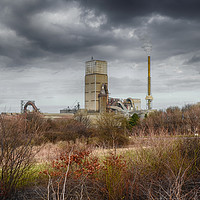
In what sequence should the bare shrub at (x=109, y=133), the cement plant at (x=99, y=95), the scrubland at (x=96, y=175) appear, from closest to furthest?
the scrubland at (x=96, y=175)
the bare shrub at (x=109, y=133)
the cement plant at (x=99, y=95)

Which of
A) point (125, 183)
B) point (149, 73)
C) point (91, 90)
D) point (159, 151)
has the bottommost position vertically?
point (125, 183)

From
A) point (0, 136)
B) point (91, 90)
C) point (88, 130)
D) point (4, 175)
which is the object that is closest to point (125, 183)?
point (4, 175)

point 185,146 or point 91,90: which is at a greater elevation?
point 91,90

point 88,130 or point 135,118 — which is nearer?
point 88,130

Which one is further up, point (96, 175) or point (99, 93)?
point (99, 93)

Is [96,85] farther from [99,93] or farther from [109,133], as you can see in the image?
[109,133]

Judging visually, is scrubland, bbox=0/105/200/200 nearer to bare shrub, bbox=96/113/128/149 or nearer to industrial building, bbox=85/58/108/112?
bare shrub, bbox=96/113/128/149

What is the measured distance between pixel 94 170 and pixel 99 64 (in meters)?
51.7

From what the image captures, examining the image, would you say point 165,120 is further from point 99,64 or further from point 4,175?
point 4,175

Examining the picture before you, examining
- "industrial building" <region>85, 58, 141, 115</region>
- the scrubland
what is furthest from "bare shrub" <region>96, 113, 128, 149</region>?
"industrial building" <region>85, 58, 141, 115</region>

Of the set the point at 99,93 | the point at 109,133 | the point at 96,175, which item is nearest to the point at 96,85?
the point at 99,93

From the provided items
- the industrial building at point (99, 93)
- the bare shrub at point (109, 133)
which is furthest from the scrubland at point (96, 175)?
the industrial building at point (99, 93)

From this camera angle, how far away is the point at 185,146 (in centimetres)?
802

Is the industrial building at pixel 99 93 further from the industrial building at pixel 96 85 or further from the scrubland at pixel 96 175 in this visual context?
the scrubland at pixel 96 175
